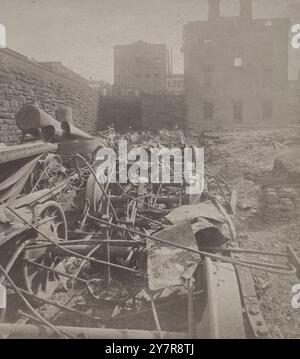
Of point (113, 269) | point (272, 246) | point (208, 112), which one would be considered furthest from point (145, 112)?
point (113, 269)

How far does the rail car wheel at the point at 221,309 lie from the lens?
100 inches

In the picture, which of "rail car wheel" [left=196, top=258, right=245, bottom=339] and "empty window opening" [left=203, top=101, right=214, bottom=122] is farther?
"empty window opening" [left=203, top=101, right=214, bottom=122]

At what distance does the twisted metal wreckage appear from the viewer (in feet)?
9.04

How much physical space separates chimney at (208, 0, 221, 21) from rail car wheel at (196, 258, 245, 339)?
28405 millimetres

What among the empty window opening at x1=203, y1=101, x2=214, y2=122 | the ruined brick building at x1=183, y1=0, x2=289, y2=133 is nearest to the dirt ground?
the empty window opening at x1=203, y1=101, x2=214, y2=122

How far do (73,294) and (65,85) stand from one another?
13314 mm

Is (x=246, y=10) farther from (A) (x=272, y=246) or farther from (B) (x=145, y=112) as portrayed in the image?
(A) (x=272, y=246)

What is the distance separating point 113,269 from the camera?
15.1ft

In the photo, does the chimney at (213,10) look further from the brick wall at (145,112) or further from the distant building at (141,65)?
the distant building at (141,65)

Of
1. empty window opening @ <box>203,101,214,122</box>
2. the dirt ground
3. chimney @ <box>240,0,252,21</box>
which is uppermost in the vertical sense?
chimney @ <box>240,0,252,21</box>

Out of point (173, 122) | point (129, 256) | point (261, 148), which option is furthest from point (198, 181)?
point (173, 122)

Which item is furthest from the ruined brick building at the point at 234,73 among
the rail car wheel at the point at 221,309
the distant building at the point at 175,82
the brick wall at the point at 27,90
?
the rail car wheel at the point at 221,309

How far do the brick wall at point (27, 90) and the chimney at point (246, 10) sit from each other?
53.2 ft

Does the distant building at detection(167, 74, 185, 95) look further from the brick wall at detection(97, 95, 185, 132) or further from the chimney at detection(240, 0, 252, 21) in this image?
the brick wall at detection(97, 95, 185, 132)
